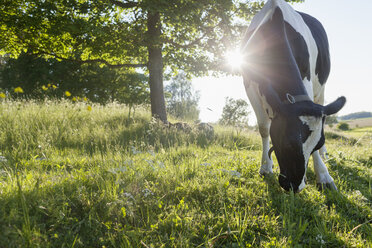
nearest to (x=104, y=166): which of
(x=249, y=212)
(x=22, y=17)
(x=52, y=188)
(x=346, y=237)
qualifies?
(x=52, y=188)

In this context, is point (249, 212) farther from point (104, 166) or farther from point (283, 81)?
point (104, 166)

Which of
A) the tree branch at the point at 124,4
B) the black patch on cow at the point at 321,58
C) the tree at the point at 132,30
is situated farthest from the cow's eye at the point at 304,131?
the tree branch at the point at 124,4

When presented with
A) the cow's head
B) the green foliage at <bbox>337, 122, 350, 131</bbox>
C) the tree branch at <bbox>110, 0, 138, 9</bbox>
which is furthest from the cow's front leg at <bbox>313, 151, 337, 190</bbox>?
the green foliage at <bbox>337, 122, 350, 131</bbox>

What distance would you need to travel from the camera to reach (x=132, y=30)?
312 inches

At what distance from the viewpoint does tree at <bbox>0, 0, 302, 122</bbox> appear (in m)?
7.06

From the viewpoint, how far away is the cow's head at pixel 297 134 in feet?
7.86

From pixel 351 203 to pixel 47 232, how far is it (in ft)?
10.7

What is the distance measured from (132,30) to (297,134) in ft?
23.5

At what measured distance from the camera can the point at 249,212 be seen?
232 cm

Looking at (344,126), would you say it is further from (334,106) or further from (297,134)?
(297,134)

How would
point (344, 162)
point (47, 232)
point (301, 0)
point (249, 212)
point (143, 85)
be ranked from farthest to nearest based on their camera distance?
1. point (143, 85)
2. point (301, 0)
3. point (344, 162)
4. point (249, 212)
5. point (47, 232)

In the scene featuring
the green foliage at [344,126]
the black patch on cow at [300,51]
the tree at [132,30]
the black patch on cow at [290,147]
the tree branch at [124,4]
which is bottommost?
the green foliage at [344,126]

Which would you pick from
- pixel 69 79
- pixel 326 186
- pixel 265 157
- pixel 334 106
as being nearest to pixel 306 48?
pixel 334 106

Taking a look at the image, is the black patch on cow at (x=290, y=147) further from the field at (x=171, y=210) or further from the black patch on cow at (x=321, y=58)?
the black patch on cow at (x=321, y=58)
